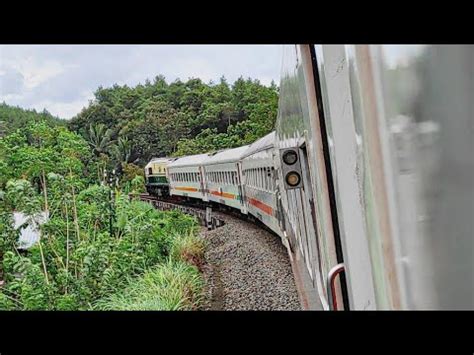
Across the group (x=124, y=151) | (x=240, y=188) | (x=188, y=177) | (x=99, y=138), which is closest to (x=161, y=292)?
(x=99, y=138)

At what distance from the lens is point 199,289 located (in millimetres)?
6957

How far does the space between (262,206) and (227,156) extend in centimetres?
278

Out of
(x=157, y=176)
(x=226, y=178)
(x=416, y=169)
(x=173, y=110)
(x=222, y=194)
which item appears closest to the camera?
(x=416, y=169)

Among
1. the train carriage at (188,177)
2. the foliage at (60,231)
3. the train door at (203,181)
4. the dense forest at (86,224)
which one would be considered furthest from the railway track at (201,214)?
the foliage at (60,231)

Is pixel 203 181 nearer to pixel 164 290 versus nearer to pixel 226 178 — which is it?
pixel 226 178

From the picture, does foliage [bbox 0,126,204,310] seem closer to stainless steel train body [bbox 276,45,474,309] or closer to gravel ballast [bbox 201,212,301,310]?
gravel ballast [bbox 201,212,301,310]

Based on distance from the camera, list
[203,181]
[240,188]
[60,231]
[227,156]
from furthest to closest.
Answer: [203,181], [227,156], [240,188], [60,231]

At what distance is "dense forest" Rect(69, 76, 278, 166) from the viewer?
892 centimetres

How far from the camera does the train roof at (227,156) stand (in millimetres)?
10062

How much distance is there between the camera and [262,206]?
809cm

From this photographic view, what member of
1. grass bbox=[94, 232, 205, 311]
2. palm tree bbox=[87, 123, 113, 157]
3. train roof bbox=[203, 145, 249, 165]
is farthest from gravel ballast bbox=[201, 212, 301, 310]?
palm tree bbox=[87, 123, 113, 157]

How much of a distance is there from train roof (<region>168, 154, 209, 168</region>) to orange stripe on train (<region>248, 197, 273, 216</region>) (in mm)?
2980

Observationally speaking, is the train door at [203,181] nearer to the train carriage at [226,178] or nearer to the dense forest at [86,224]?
the train carriage at [226,178]
